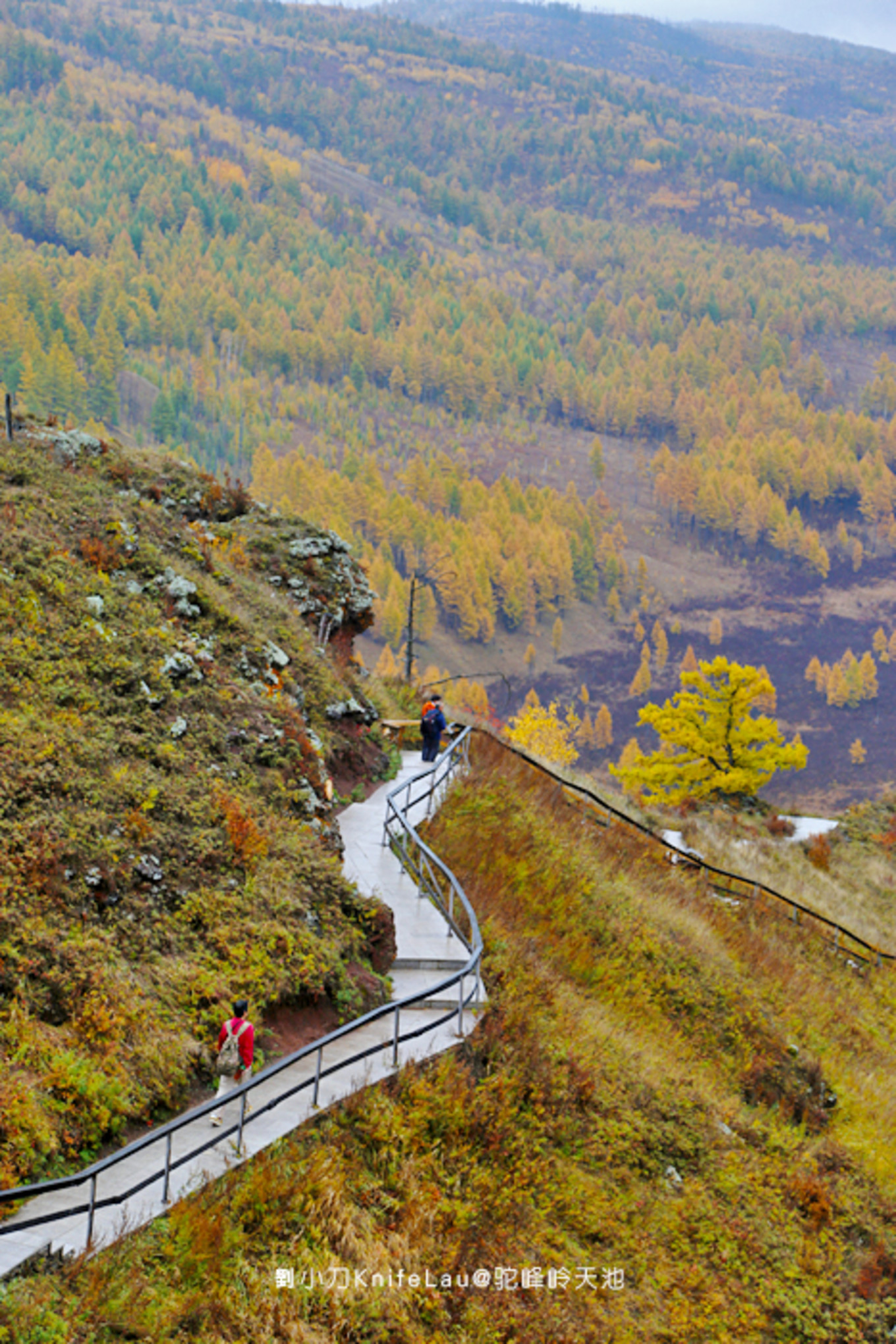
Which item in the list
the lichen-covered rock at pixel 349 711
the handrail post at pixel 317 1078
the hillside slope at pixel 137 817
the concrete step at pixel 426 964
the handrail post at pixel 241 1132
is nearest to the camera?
the handrail post at pixel 241 1132

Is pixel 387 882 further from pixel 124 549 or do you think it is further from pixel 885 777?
pixel 885 777

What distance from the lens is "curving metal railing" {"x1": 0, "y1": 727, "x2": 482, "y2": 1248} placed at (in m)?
5.65

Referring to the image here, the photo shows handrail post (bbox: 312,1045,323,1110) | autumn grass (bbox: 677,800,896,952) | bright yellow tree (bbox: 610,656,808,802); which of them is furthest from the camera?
Answer: bright yellow tree (bbox: 610,656,808,802)

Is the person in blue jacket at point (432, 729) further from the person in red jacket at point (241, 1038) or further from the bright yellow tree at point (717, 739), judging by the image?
the bright yellow tree at point (717, 739)

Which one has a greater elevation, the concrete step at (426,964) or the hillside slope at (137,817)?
the hillside slope at (137,817)

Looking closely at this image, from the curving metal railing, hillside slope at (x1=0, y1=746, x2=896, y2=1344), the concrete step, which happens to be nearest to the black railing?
hillside slope at (x1=0, y1=746, x2=896, y2=1344)

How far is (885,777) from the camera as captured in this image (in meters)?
121

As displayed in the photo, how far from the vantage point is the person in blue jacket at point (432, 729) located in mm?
18438

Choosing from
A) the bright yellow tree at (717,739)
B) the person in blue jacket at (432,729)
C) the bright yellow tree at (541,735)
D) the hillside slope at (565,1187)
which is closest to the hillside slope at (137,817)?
the hillside slope at (565,1187)

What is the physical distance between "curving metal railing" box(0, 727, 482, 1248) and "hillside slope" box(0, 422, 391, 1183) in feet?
1.60

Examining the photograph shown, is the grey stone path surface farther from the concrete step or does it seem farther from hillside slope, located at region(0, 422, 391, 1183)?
hillside slope, located at region(0, 422, 391, 1183)

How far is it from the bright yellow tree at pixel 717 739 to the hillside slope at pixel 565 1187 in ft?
73.3

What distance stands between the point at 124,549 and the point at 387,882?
21.3ft

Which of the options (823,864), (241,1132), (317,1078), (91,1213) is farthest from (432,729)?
(823,864)
